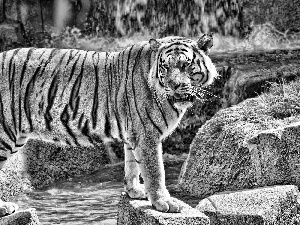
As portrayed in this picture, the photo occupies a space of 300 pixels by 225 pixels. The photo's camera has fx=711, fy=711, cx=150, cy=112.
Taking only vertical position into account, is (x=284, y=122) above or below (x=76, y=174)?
above

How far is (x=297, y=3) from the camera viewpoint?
14812 millimetres

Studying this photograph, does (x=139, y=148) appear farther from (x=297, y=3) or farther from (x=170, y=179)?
(x=297, y=3)

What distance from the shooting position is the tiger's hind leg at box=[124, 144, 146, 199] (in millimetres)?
6117

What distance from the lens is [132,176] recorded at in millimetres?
6148

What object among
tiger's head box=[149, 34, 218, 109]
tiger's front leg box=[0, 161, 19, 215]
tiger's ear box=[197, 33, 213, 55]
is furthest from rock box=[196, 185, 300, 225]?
tiger's front leg box=[0, 161, 19, 215]

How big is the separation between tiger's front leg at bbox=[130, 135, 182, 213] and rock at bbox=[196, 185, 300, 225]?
0.67m

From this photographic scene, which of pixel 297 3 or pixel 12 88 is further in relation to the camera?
pixel 297 3

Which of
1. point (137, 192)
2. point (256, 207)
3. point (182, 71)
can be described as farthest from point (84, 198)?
point (182, 71)

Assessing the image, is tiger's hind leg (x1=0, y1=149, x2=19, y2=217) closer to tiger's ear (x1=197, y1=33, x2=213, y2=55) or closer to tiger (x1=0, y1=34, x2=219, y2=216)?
tiger (x1=0, y1=34, x2=219, y2=216)

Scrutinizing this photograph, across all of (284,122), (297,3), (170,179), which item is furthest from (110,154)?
(297,3)

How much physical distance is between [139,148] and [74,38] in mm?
9558

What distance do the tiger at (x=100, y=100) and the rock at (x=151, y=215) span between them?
0.28ft

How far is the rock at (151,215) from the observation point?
18.2 feet

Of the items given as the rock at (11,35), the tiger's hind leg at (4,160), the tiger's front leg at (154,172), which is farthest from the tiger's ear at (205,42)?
the rock at (11,35)
